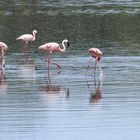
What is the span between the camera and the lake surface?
15.7 metres

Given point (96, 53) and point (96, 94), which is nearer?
point (96, 94)

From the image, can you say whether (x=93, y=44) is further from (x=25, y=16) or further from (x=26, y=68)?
Answer: (x=25, y=16)

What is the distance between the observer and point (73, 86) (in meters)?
20.5

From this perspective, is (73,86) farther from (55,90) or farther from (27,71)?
(27,71)

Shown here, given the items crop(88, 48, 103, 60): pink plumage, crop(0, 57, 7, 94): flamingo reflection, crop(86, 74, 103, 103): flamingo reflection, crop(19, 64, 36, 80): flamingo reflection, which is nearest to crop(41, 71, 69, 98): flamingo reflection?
crop(86, 74, 103, 103): flamingo reflection

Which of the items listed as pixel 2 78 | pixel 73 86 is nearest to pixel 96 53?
pixel 2 78

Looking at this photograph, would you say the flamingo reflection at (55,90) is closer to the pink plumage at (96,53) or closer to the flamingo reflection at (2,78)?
the flamingo reflection at (2,78)

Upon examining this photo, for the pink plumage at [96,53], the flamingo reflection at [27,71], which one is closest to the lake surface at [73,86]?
the flamingo reflection at [27,71]

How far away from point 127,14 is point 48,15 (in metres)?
3.78

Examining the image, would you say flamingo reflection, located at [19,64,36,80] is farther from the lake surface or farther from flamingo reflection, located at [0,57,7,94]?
flamingo reflection, located at [0,57,7,94]

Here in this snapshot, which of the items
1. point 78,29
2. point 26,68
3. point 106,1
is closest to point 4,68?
point 26,68

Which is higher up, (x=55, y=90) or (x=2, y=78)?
(x=55, y=90)

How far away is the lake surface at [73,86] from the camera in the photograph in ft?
51.4

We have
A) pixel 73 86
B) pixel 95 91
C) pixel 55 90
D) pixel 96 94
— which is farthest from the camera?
pixel 73 86
